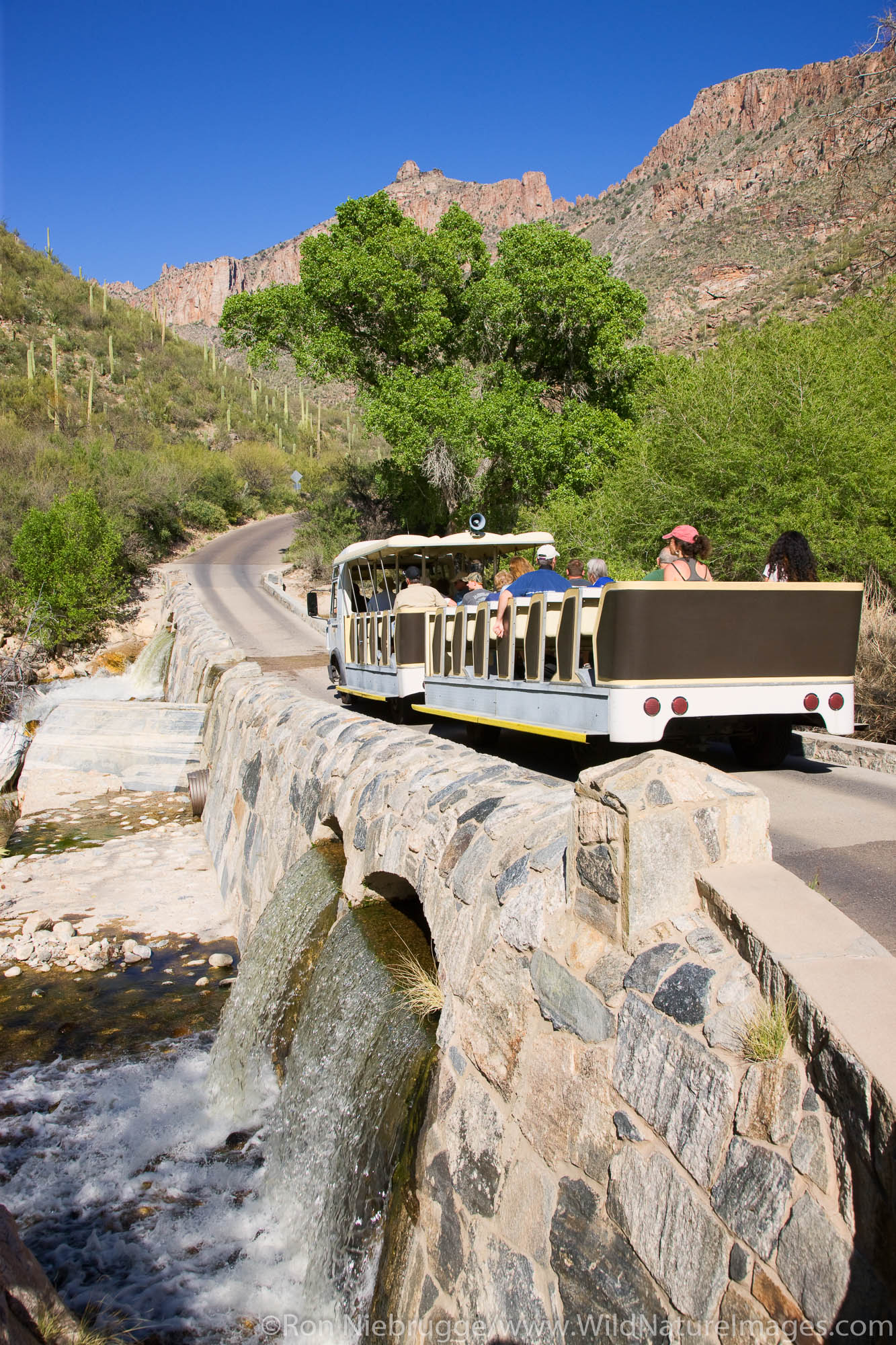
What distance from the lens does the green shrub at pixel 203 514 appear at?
46594mm

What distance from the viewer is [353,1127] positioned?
12.5 ft

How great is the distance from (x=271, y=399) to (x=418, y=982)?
8319 centimetres

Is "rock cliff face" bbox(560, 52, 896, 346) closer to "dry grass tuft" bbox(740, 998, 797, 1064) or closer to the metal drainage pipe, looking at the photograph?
the metal drainage pipe

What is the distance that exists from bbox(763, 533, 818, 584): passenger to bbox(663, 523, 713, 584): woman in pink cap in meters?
0.69

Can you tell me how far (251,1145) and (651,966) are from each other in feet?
12.1

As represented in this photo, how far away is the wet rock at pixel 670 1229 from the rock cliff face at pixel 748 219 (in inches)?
1199

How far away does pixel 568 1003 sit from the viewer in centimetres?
276

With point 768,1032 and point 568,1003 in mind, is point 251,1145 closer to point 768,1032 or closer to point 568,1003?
point 568,1003

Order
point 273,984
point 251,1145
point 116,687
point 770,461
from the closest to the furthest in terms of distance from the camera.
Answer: point 251,1145 → point 273,984 → point 770,461 → point 116,687

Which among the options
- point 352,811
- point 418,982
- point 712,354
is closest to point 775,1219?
point 418,982

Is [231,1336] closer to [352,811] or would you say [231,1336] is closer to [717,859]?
[352,811]

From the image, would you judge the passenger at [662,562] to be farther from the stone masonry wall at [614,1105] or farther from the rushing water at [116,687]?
the rushing water at [116,687]

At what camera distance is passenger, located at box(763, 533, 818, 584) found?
6844mm

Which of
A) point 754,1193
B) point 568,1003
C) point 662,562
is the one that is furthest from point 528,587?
point 754,1193
